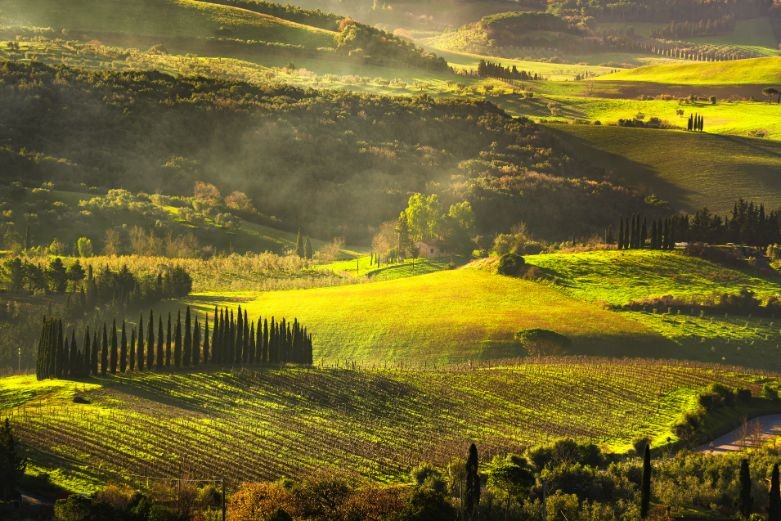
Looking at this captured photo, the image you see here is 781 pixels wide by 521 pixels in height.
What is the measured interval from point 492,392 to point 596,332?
2601cm

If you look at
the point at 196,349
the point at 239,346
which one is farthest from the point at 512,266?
the point at 196,349

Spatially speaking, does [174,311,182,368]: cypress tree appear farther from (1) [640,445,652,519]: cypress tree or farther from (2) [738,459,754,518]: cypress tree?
(2) [738,459,754,518]: cypress tree

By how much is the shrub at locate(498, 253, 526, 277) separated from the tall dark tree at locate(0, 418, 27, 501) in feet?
272

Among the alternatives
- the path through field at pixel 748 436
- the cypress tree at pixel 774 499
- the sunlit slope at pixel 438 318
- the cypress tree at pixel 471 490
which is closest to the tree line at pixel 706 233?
the sunlit slope at pixel 438 318

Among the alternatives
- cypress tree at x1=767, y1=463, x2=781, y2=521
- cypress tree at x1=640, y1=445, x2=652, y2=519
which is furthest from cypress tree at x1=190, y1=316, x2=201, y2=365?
cypress tree at x1=767, y1=463, x2=781, y2=521

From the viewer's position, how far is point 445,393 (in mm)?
129750

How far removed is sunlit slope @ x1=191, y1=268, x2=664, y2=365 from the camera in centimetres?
14938

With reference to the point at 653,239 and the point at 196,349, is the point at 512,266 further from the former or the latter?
the point at 196,349

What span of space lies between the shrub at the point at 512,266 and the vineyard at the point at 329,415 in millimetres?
34332

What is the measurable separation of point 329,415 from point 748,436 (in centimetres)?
3088

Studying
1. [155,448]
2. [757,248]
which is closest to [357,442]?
[155,448]

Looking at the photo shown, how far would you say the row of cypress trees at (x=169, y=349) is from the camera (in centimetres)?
12950

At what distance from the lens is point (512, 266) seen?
178 metres

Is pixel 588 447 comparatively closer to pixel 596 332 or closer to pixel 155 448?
pixel 155 448
